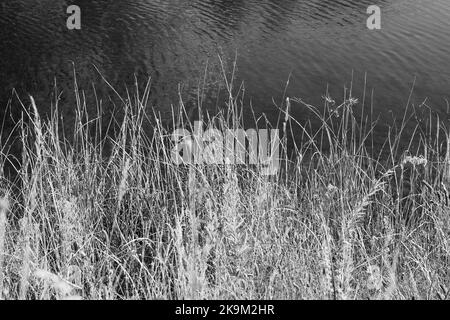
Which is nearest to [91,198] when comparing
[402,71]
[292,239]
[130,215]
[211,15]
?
[130,215]

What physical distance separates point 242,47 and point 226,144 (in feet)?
24.8

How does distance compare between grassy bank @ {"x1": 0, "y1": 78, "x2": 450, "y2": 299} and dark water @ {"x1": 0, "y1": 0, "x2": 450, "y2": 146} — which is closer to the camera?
grassy bank @ {"x1": 0, "y1": 78, "x2": 450, "y2": 299}

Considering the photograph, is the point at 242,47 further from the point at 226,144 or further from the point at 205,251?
the point at 205,251

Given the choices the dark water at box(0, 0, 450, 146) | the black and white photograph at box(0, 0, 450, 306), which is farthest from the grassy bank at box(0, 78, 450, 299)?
the dark water at box(0, 0, 450, 146)

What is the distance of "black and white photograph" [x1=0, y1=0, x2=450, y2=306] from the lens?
273 centimetres

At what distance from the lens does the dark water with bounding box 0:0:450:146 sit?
29.5ft

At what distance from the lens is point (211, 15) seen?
40.5ft

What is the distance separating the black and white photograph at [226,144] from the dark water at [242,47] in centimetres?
5

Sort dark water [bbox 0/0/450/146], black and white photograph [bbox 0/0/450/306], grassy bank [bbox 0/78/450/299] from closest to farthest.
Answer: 1. grassy bank [bbox 0/78/450/299]
2. black and white photograph [bbox 0/0/450/306]
3. dark water [bbox 0/0/450/146]

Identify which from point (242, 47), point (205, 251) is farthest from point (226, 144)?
point (242, 47)

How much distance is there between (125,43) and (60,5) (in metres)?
3.04

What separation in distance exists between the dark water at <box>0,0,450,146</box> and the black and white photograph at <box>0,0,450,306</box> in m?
0.05

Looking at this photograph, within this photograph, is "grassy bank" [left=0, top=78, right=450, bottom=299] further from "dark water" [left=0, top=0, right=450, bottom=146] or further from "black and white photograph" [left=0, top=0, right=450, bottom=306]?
"dark water" [left=0, top=0, right=450, bottom=146]

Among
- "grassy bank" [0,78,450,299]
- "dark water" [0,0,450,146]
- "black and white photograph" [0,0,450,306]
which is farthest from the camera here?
"dark water" [0,0,450,146]
